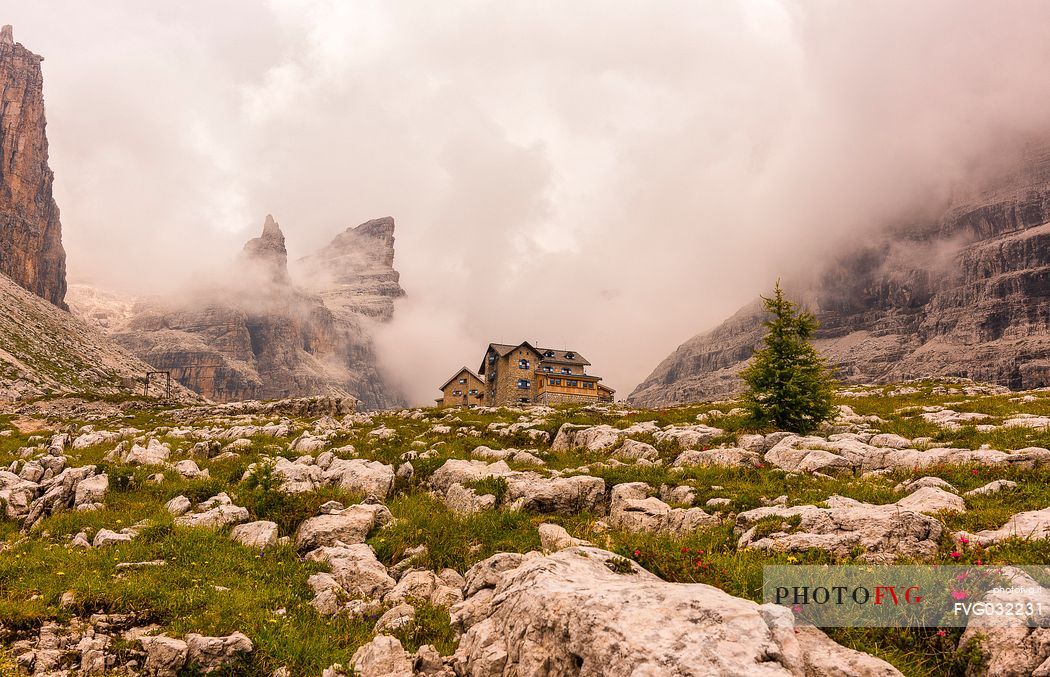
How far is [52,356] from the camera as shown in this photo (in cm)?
11500

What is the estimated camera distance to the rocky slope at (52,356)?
9325cm

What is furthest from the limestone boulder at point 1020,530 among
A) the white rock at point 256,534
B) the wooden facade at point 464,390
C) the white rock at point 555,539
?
the wooden facade at point 464,390

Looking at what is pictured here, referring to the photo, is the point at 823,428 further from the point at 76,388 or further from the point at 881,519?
the point at 76,388

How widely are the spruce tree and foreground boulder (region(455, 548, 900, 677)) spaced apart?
67.0 feet

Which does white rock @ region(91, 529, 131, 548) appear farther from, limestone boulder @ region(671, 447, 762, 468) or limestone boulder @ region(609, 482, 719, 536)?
limestone boulder @ region(671, 447, 762, 468)

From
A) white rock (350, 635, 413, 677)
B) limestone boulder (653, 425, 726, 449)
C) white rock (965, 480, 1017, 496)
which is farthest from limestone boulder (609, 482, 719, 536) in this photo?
limestone boulder (653, 425, 726, 449)

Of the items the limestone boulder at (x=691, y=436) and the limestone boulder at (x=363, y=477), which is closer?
the limestone boulder at (x=363, y=477)

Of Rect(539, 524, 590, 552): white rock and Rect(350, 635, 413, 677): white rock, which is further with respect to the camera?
Rect(539, 524, 590, 552): white rock

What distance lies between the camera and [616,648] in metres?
5.29

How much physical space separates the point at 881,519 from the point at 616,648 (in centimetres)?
629

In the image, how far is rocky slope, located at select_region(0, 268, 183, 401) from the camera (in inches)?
3671

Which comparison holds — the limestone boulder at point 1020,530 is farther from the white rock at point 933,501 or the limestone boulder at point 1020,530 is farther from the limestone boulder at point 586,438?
the limestone boulder at point 586,438

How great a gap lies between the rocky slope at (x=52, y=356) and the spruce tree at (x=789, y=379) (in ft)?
331

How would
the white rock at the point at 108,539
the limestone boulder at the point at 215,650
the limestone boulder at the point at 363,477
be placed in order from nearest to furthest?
the limestone boulder at the point at 215,650, the white rock at the point at 108,539, the limestone boulder at the point at 363,477
